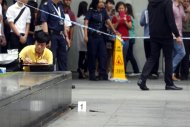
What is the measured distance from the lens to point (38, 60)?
11594 mm

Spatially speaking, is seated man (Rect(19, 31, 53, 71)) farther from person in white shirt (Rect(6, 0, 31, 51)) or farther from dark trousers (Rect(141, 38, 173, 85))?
person in white shirt (Rect(6, 0, 31, 51))

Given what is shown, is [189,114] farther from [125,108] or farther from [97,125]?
[97,125]

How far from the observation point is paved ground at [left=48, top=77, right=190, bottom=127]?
9.60 m

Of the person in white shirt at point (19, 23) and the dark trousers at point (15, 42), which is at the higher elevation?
the person in white shirt at point (19, 23)

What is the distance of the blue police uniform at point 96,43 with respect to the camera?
16.5 meters

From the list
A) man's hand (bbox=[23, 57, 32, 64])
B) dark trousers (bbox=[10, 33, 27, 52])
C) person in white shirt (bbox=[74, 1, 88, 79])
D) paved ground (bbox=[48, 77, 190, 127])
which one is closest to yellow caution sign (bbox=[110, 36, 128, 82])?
paved ground (bbox=[48, 77, 190, 127])

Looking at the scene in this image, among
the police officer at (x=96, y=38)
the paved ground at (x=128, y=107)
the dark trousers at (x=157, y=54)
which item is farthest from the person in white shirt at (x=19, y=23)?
the dark trousers at (x=157, y=54)

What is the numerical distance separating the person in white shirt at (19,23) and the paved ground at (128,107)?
1684mm

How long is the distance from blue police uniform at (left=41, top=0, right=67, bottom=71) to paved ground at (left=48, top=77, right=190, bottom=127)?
0.78m

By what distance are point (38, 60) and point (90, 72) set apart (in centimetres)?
515

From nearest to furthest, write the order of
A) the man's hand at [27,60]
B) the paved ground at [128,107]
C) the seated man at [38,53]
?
A: the paved ground at [128,107] < the man's hand at [27,60] < the seated man at [38,53]

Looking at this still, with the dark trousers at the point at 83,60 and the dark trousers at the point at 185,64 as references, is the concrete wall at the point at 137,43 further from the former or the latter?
the dark trousers at the point at 185,64

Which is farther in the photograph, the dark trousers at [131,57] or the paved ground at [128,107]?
the dark trousers at [131,57]

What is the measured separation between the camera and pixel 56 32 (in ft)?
47.1
